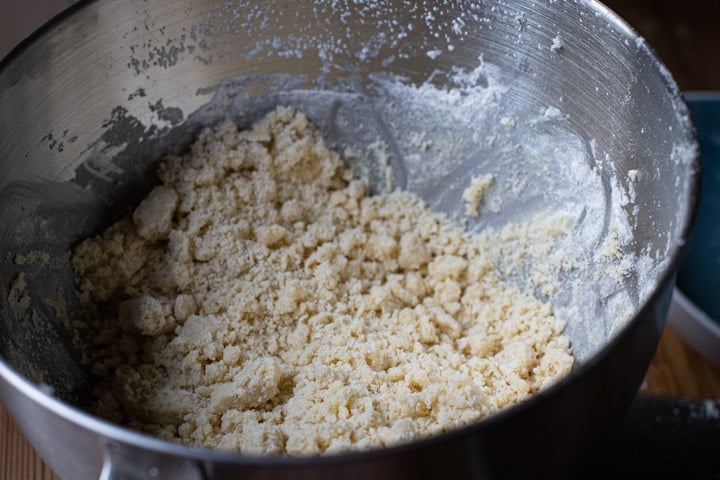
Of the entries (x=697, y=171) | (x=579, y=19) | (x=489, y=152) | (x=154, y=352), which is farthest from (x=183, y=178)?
(x=697, y=171)

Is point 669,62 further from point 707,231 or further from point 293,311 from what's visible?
point 293,311

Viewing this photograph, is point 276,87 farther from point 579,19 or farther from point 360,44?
point 579,19

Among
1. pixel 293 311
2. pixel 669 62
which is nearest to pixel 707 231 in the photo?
pixel 669 62

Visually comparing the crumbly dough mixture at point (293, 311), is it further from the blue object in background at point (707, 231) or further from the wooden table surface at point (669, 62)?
the blue object in background at point (707, 231)

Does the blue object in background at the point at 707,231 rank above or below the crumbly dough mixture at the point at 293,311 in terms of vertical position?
below

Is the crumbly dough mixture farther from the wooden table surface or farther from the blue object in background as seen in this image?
the blue object in background

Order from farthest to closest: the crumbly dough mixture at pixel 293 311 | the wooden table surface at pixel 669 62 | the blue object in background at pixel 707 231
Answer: the blue object in background at pixel 707 231 → the wooden table surface at pixel 669 62 → the crumbly dough mixture at pixel 293 311

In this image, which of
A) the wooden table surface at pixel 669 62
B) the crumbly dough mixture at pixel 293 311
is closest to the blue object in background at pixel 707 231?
the wooden table surface at pixel 669 62
